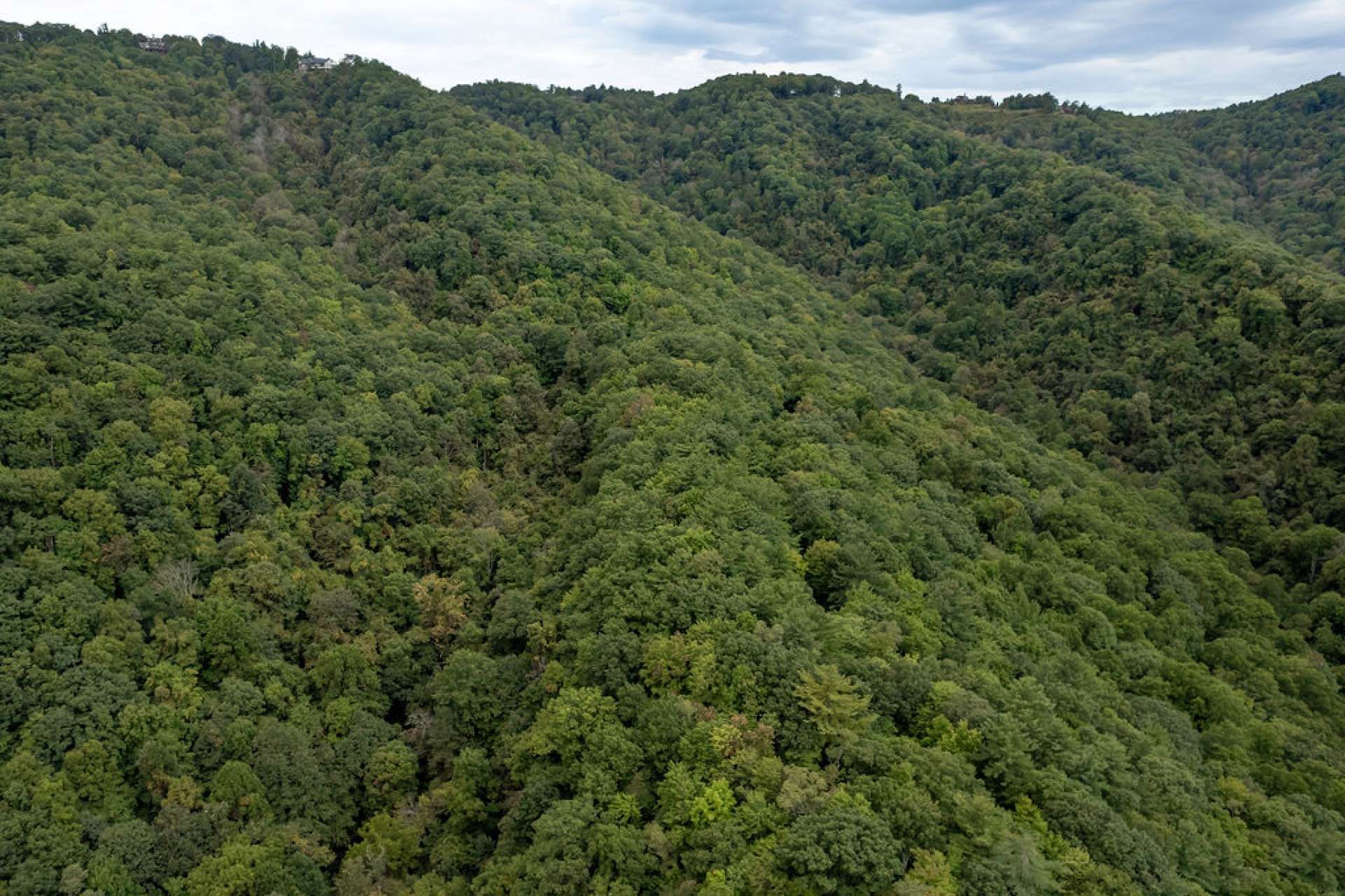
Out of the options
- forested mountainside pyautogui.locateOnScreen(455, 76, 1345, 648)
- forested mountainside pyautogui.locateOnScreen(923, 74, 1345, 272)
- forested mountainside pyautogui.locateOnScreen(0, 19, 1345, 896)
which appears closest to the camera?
forested mountainside pyautogui.locateOnScreen(0, 19, 1345, 896)

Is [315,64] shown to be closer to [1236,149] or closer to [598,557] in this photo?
[598,557]

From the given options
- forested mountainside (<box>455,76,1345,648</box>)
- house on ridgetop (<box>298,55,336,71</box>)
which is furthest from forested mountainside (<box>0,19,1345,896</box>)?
house on ridgetop (<box>298,55,336,71</box>)

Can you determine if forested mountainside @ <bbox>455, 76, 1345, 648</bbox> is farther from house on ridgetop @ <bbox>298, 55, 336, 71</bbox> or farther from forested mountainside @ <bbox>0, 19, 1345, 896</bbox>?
house on ridgetop @ <bbox>298, 55, 336, 71</bbox>

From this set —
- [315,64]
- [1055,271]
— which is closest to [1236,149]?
[1055,271]

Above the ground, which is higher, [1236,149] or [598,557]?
[1236,149]

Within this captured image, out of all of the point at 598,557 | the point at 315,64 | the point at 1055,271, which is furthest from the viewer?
the point at 315,64

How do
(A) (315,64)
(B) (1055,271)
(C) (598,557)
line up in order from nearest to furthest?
(C) (598,557), (B) (1055,271), (A) (315,64)

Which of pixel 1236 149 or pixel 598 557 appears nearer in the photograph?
pixel 598 557
